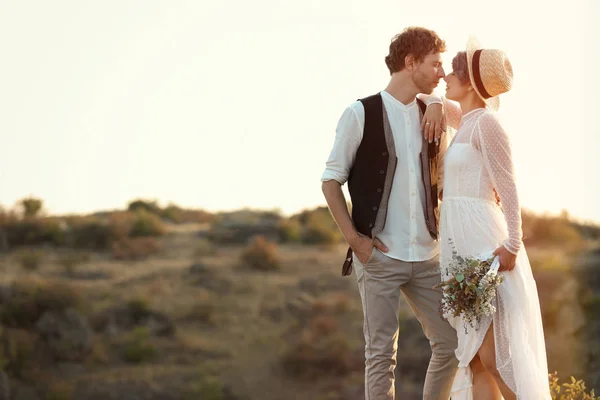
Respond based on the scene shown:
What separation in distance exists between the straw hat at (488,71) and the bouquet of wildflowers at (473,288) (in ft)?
2.23

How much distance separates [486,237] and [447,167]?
336 millimetres

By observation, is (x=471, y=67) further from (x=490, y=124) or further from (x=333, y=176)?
(x=333, y=176)

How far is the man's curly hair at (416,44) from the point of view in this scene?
4664mm

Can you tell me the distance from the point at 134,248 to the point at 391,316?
29958 millimetres

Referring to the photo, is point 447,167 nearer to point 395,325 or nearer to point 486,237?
point 486,237

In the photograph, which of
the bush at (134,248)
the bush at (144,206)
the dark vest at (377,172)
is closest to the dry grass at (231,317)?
the bush at (134,248)

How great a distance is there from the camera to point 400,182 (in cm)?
469

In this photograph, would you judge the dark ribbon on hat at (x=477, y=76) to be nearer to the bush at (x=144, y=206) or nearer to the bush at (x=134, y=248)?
the bush at (x=134, y=248)

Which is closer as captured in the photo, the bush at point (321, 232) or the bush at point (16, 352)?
the bush at point (16, 352)

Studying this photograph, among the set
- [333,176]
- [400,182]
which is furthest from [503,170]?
[333,176]

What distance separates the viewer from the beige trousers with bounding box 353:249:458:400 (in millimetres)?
4641

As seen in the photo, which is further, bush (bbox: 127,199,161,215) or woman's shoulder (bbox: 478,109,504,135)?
bush (bbox: 127,199,161,215)

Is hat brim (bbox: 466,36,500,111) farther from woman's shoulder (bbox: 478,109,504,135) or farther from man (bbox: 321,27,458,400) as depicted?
man (bbox: 321,27,458,400)

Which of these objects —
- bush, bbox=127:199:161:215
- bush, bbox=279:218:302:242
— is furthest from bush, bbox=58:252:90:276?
bush, bbox=279:218:302:242
